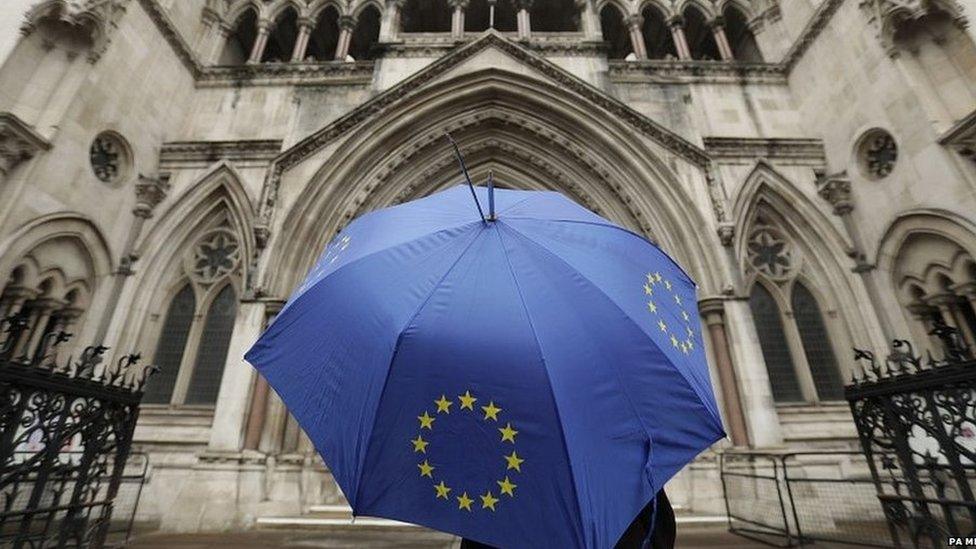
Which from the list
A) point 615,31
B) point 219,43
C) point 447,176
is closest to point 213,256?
point 447,176

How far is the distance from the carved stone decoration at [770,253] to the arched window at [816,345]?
0.52 metres

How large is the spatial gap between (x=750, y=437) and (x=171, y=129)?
1508cm

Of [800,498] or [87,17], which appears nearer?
[800,498]

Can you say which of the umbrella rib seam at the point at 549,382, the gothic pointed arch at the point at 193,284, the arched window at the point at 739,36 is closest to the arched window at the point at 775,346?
the arched window at the point at 739,36

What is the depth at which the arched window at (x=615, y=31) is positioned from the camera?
49.6 ft

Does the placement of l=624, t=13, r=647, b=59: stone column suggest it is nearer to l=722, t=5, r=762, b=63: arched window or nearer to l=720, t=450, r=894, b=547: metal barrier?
l=722, t=5, r=762, b=63: arched window

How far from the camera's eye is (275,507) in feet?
25.0

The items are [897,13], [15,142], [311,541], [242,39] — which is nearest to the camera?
[311,541]

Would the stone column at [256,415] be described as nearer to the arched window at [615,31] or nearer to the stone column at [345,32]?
the stone column at [345,32]

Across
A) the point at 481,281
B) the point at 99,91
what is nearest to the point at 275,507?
the point at 481,281

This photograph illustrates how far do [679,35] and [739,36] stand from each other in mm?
3173

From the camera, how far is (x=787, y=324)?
10133mm

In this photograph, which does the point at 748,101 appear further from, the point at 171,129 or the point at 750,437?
the point at 171,129

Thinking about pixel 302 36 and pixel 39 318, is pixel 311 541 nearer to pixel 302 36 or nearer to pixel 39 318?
pixel 39 318
